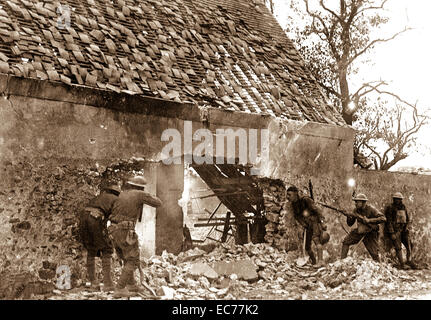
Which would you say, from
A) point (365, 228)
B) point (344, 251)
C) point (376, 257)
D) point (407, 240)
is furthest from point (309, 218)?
point (407, 240)

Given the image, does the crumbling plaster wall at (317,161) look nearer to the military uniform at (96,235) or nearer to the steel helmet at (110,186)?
the steel helmet at (110,186)

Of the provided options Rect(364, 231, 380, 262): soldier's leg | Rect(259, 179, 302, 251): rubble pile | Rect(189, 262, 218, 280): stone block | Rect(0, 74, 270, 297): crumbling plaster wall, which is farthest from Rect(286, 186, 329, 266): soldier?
Rect(0, 74, 270, 297): crumbling plaster wall

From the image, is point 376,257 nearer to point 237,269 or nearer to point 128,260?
point 237,269

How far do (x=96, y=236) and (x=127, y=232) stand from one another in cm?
49

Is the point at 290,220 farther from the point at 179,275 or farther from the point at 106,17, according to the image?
the point at 106,17

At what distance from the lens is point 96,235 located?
722 centimetres

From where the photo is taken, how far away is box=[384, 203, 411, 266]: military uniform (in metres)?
11.1

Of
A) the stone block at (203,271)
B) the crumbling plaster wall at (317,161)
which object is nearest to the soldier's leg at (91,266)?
the stone block at (203,271)

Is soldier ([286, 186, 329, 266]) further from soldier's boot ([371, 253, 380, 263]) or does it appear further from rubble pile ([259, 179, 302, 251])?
soldier's boot ([371, 253, 380, 263])

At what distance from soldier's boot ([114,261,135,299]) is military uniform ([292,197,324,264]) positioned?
155 inches

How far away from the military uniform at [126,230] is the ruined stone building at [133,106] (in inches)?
23.4

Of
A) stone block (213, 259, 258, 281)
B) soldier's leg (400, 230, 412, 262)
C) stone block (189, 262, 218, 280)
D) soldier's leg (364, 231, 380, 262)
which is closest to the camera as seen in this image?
Result: stone block (189, 262, 218, 280)
